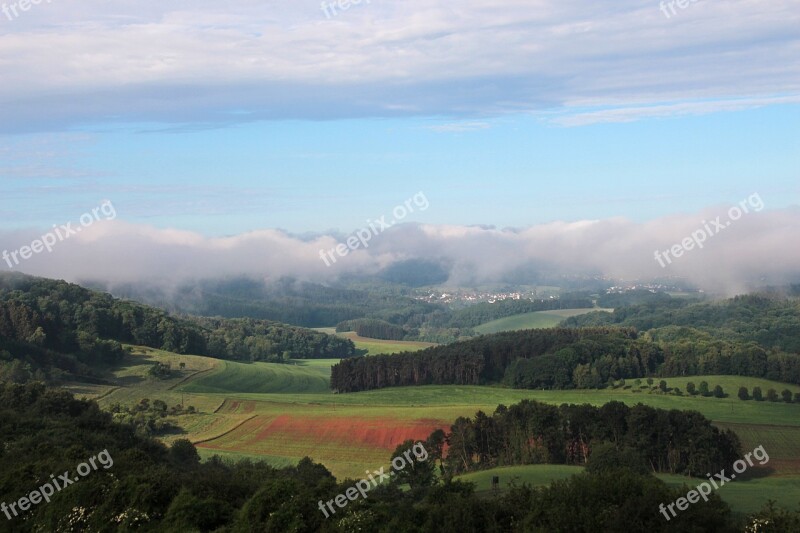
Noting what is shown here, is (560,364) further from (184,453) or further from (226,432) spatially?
(184,453)

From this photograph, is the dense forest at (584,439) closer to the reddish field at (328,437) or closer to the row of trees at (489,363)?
the reddish field at (328,437)

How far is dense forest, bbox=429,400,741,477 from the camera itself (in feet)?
217

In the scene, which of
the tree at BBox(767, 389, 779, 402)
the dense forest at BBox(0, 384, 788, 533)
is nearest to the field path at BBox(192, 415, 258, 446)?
the dense forest at BBox(0, 384, 788, 533)

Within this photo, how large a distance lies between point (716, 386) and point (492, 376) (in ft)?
120

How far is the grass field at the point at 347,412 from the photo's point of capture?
70.4 metres

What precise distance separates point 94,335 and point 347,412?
55988mm

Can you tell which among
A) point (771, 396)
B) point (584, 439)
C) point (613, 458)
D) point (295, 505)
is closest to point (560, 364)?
point (771, 396)

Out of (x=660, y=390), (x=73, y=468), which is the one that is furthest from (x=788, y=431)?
(x=73, y=468)

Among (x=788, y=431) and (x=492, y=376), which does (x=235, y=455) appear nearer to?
(x=788, y=431)

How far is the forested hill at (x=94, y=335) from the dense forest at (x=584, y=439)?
57.5 meters

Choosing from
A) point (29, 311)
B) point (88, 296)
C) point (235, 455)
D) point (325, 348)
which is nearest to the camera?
point (235, 455)

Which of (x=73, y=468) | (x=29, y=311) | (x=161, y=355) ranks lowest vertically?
(x=73, y=468)

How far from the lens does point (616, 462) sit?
55.5 metres

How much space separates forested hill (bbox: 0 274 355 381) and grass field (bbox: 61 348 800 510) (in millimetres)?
7732
